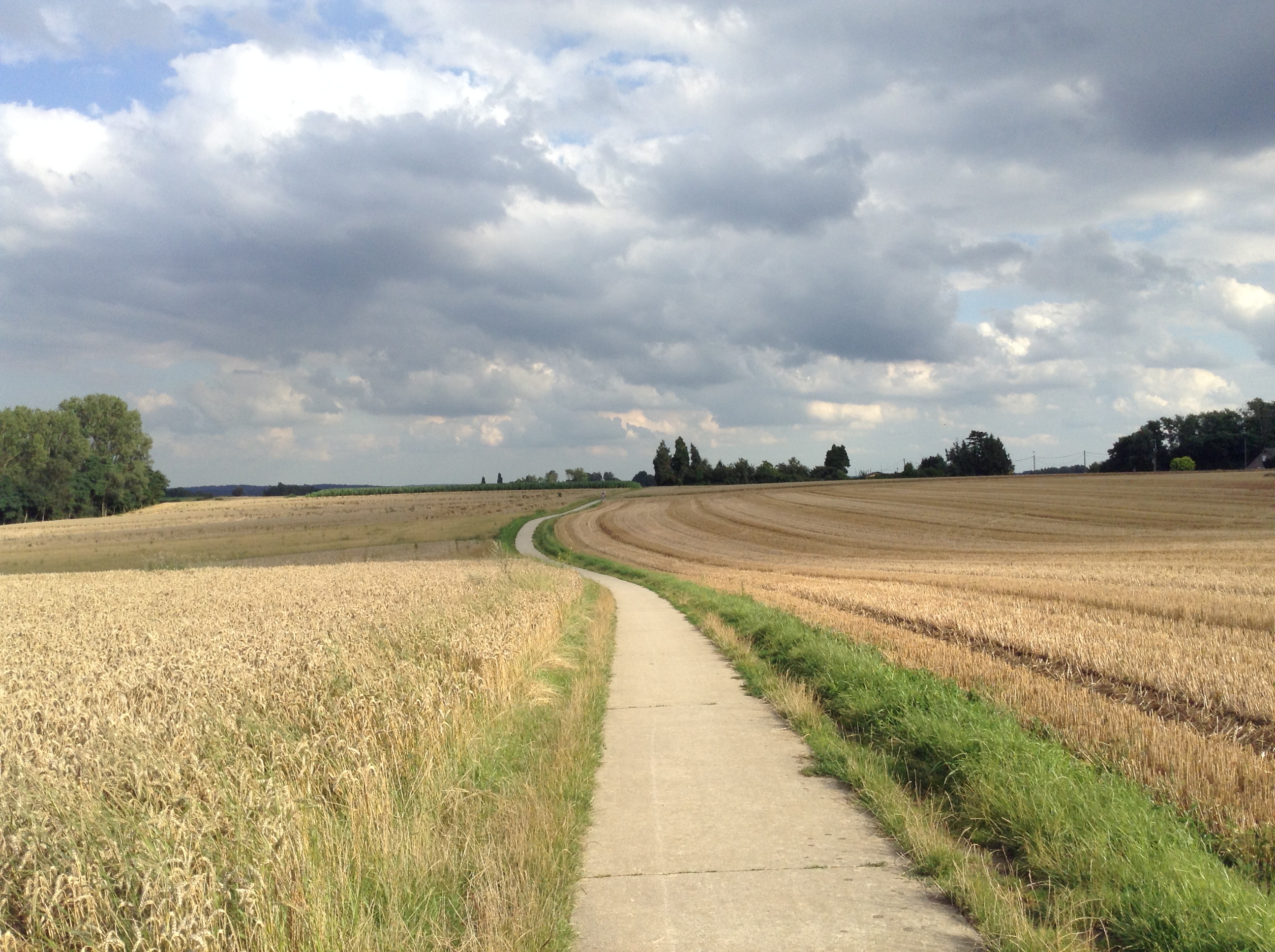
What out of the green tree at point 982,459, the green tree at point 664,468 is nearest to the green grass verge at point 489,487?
the green tree at point 664,468

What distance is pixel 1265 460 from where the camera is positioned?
341 feet

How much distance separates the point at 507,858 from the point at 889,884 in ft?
7.88

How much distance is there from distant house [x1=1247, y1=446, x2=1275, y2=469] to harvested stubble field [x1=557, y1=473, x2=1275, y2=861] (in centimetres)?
5399

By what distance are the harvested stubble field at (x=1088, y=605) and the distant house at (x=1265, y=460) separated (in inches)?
2125

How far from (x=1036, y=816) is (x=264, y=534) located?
69.1 meters

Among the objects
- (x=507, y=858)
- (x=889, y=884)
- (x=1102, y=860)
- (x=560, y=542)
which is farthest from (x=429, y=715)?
(x=560, y=542)

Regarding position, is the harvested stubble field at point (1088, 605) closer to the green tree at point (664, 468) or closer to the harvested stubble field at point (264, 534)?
the harvested stubble field at point (264, 534)

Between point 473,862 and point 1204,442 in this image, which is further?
point 1204,442

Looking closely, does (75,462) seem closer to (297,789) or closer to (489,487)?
(489,487)

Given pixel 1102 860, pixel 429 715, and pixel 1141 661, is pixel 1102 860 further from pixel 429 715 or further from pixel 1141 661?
pixel 1141 661

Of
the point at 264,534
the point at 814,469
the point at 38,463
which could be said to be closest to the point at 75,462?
the point at 38,463

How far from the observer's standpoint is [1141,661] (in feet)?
34.9

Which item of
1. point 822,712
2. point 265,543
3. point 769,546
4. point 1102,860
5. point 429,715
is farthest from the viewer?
point 265,543

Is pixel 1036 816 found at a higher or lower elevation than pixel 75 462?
lower
